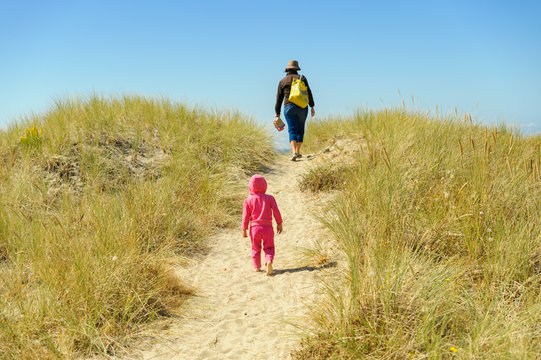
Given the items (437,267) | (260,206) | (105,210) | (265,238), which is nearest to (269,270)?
(265,238)

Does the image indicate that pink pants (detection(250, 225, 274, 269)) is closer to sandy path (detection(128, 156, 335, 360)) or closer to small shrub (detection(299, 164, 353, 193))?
sandy path (detection(128, 156, 335, 360))

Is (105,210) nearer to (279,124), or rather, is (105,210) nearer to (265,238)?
(265,238)

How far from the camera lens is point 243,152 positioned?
28.9 ft

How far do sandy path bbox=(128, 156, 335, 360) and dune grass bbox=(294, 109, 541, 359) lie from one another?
1.40 ft

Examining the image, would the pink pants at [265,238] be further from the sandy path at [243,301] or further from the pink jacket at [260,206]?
the sandy path at [243,301]

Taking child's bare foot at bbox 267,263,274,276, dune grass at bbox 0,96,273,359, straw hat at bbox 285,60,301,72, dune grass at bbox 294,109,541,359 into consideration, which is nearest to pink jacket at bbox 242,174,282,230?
child's bare foot at bbox 267,263,274,276

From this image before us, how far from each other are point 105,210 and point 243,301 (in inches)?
96.1

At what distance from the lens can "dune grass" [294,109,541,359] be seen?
243cm

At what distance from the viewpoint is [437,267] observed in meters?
3.15

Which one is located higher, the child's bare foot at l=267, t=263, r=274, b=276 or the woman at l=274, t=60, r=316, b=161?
the woman at l=274, t=60, r=316, b=161

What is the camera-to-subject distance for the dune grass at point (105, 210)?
3191 millimetres

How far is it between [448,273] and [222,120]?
7777 millimetres

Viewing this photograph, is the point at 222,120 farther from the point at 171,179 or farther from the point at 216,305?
the point at 216,305

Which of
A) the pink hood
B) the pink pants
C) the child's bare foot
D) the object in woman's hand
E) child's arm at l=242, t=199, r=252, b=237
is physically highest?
the object in woman's hand
